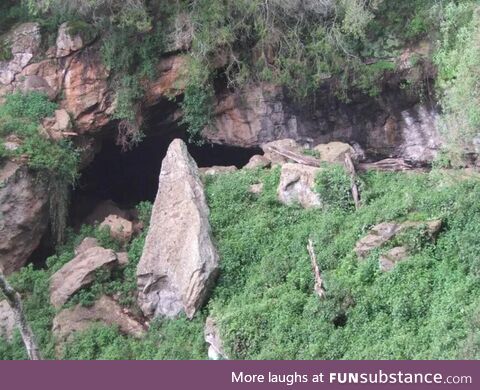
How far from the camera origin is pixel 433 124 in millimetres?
15961

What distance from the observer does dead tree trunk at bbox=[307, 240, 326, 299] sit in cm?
1218

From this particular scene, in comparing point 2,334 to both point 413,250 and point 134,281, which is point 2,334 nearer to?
point 134,281

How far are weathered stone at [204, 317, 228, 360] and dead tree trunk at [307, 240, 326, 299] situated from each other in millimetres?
1898

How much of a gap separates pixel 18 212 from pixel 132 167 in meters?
4.92

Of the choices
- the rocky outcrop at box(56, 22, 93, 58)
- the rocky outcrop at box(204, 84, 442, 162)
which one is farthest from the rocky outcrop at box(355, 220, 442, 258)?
the rocky outcrop at box(56, 22, 93, 58)

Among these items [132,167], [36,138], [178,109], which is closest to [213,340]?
[36,138]

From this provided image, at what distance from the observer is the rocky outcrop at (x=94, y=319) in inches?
518

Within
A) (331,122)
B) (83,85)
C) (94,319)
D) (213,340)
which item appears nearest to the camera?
(213,340)

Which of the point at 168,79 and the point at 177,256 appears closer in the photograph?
the point at 177,256

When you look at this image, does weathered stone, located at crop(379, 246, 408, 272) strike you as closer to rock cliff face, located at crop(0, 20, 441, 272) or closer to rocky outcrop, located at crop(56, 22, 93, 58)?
rock cliff face, located at crop(0, 20, 441, 272)

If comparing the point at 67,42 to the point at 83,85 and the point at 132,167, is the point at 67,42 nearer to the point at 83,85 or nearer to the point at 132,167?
the point at 83,85

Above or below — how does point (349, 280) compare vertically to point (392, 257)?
below

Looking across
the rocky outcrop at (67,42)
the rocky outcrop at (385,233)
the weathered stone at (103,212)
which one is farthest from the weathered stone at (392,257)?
the rocky outcrop at (67,42)

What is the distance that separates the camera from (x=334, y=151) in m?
15.6
